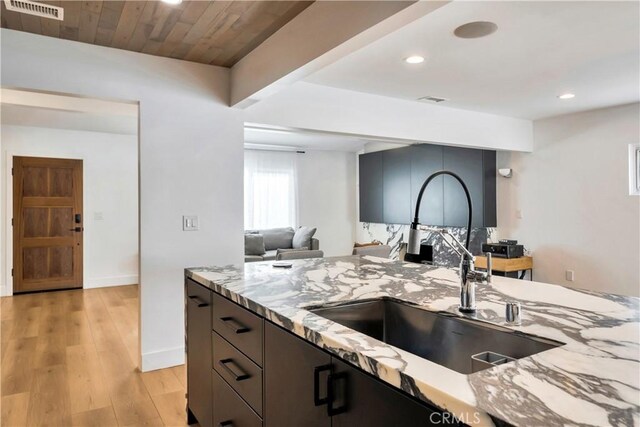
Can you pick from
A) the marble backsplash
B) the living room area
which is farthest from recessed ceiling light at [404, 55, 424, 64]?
the living room area

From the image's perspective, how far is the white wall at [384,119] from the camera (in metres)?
3.76

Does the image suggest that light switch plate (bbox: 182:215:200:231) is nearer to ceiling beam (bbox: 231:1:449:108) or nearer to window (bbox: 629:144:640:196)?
ceiling beam (bbox: 231:1:449:108)

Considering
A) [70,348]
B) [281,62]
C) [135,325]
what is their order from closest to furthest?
1. [281,62]
2. [70,348]
3. [135,325]

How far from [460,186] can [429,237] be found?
1.09 metres

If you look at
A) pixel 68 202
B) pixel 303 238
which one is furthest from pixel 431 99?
pixel 68 202

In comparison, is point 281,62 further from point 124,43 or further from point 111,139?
point 111,139

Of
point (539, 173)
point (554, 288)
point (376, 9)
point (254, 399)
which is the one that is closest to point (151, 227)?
point (254, 399)

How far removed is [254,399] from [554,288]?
1.32m

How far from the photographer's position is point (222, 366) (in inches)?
70.9

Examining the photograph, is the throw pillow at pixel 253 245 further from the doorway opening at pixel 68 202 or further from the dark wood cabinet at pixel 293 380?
the dark wood cabinet at pixel 293 380

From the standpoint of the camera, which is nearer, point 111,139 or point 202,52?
point 202,52

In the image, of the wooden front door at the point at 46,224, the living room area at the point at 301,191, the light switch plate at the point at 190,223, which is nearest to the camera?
the light switch plate at the point at 190,223

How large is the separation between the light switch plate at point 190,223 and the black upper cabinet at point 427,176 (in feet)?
12.8

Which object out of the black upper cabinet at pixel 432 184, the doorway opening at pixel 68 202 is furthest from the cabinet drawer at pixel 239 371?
the black upper cabinet at pixel 432 184
